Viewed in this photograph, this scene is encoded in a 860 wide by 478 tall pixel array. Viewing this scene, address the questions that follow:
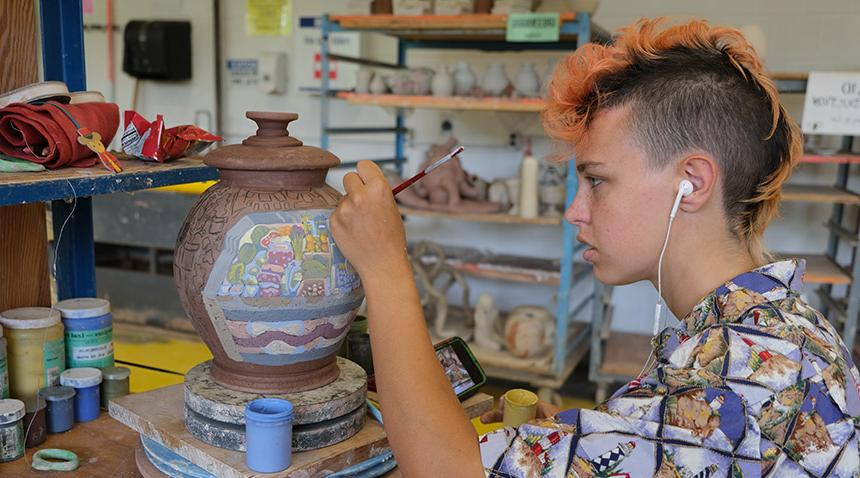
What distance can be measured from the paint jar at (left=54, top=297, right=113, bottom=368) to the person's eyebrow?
98cm

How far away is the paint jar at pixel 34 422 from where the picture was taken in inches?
51.4

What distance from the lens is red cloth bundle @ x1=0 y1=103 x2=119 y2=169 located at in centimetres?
119

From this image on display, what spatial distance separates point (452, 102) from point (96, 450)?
6.30 feet

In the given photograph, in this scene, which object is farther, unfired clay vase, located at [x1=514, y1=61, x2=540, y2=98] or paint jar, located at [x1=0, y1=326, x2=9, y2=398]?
unfired clay vase, located at [x1=514, y1=61, x2=540, y2=98]

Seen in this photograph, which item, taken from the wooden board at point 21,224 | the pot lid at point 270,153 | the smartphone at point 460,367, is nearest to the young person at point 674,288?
the pot lid at point 270,153

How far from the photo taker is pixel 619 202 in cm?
101

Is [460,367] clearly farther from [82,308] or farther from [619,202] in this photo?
[82,308]

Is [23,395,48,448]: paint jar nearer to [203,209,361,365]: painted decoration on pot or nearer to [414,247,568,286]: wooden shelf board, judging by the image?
[203,209,361,365]: painted decoration on pot

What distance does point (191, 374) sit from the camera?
48.3 inches

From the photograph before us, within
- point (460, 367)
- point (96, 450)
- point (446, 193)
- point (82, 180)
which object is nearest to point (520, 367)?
point (446, 193)

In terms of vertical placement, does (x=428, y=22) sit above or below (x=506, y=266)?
above

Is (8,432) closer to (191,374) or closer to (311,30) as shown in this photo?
(191,374)

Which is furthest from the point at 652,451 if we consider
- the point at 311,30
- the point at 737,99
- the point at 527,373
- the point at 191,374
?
the point at 311,30

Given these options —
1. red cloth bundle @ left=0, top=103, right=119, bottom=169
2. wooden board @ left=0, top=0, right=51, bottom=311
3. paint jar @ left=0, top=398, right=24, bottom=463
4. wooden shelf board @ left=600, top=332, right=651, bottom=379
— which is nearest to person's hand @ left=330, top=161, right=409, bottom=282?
red cloth bundle @ left=0, top=103, right=119, bottom=169
